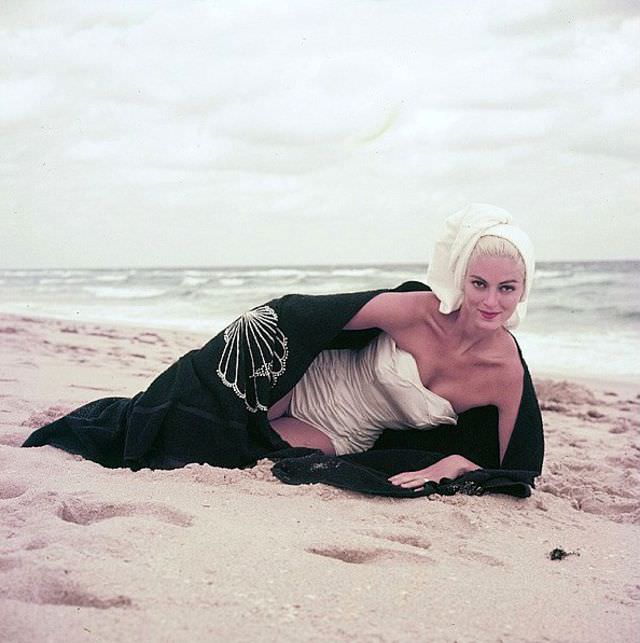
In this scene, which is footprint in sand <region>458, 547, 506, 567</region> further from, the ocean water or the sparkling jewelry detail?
the ocean water

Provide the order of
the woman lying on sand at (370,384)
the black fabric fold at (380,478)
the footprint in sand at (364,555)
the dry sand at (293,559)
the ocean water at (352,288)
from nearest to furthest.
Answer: the dry sand at (293,559) < the footprint in sand at (364,555) < the black fabric fold at (380,478) < the woman lying on sand at (370,384) < the ocean water at (352,288)

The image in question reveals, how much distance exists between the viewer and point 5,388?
15.3ft

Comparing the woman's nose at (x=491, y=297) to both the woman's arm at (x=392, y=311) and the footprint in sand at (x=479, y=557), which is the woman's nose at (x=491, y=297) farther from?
the footprint in sand at (x=479, y=557)

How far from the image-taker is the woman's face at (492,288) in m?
3.00

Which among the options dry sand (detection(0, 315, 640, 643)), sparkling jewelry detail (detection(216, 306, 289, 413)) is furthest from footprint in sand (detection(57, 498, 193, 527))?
sparkling jewelry detail (detection(216, 306, 289, 413))

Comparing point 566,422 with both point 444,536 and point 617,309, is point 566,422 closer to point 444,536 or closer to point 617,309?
point 444,536

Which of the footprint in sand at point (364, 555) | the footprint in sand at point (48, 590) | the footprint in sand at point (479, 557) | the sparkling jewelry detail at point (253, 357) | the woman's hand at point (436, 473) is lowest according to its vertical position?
the footprint in sand at point (479, 557)

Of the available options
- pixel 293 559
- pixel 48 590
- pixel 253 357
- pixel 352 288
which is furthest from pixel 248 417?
pixel 352 288

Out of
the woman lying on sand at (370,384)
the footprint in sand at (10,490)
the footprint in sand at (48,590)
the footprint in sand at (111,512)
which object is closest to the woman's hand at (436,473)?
the woman lying on sand at (370,384)

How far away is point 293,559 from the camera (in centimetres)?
209

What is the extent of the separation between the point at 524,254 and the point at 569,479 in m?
1.08

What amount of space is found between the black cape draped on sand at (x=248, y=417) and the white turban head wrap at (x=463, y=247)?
27 centimetres

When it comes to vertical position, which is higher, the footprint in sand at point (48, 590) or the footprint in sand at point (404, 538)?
the footprint in sand at point (48, 590)

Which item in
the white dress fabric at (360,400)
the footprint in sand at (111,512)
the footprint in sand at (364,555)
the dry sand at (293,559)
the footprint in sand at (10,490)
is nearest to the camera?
the dry sand at (293,559)
